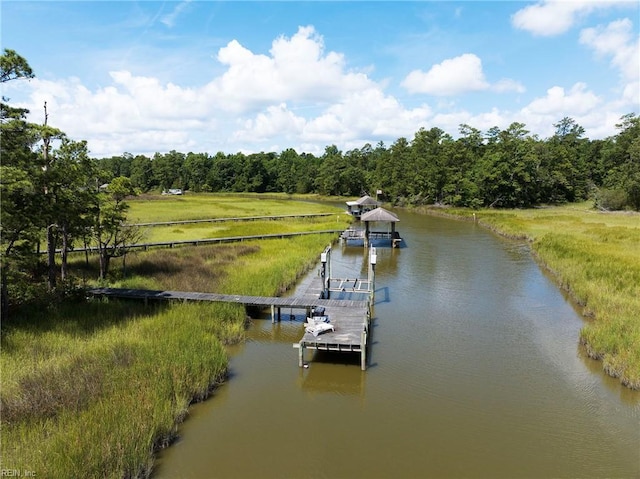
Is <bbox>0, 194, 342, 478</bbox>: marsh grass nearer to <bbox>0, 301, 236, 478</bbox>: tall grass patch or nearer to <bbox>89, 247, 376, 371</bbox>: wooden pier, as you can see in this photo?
<bbox>0, 301, 236, 478</bbox>: tall grass patch

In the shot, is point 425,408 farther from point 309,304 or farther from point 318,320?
point 309,304

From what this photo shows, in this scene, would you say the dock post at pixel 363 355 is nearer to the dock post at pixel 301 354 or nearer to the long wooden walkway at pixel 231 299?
the dock post at pixel 301 354

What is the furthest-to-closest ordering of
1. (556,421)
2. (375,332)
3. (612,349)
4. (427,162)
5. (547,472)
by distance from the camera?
1. (427,162)
2. (375,332)
3. (612,349)
4. (556,421)
5. (547,472)

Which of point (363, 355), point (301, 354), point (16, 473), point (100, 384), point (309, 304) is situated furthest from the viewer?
point (309, 304)

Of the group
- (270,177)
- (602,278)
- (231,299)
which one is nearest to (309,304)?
(231,299)

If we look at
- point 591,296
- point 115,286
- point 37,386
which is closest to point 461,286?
point 591,296

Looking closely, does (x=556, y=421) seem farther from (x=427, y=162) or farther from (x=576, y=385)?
(x=427, y=162)

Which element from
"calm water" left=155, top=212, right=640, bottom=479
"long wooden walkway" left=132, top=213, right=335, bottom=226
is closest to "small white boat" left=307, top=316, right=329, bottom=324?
"calm water" left=155, top=212, right=640, bottom=479
